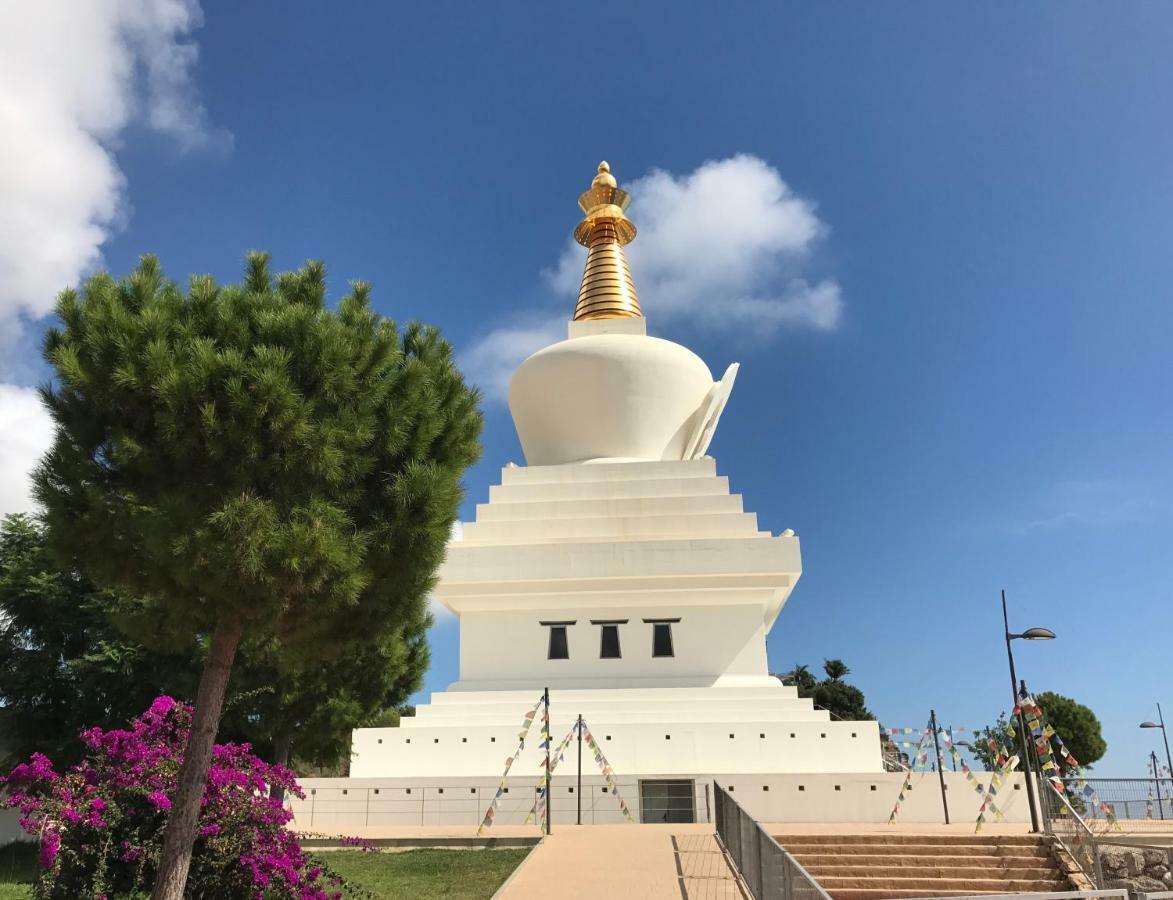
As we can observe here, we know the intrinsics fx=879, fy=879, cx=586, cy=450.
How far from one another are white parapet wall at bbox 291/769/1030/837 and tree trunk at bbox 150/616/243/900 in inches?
338

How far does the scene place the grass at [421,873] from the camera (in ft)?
35.1

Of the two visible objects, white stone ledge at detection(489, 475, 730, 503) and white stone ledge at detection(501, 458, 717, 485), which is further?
white stone ledge at detection(501, 458, 717, 485)

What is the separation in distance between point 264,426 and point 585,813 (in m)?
11.6

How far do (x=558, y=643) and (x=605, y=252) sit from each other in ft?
43.9

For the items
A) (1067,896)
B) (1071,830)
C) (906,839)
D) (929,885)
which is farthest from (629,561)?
(1067,896)

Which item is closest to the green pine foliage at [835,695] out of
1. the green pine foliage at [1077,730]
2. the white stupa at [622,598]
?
the green pine foliage at [1077,730]

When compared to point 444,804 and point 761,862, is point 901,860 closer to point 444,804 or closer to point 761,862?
point 761,862

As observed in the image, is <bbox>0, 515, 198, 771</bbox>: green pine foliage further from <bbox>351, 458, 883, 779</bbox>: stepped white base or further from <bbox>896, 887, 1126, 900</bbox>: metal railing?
<bbox>896, 887, 1126, 900</bbox>: metal railing

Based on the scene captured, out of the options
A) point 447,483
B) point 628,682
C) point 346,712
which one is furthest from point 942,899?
point 346,712

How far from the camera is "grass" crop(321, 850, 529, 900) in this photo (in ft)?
35.1

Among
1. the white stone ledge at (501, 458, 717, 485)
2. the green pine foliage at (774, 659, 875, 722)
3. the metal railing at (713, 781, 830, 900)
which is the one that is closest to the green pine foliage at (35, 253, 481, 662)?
the metal railing at (713, 781, 830, 900)

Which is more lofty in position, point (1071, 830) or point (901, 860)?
point (1071, 830)

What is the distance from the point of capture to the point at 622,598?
20797mm

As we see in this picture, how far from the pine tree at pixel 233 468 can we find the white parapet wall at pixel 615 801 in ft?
29.4
